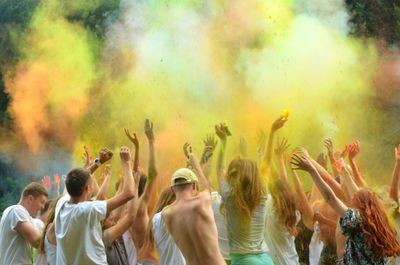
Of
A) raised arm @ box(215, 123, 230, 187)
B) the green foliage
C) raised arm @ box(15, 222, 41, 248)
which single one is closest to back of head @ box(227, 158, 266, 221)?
A: raised arm @ box(215, 123, 230, 187)

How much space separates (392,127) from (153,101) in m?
3.93

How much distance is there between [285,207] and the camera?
249 inches

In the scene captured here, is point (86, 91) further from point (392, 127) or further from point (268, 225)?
point (268, 225)

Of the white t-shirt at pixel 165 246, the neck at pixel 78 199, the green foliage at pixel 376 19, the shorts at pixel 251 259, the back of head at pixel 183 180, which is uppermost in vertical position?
the green foliage at pixel 376 19

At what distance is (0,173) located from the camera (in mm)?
13391

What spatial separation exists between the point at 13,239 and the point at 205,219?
2101mm

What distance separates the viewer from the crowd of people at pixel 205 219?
4.80 metres

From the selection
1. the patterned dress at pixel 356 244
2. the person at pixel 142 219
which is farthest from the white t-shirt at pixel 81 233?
the patterned dress at pixel 356 244

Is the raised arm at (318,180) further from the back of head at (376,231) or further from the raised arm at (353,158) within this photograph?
the raised arm at (353,158)

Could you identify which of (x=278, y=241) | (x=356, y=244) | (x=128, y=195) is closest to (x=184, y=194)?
(x=128, y=195)

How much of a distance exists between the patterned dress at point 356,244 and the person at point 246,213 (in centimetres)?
106

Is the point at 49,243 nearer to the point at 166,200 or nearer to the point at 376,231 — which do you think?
the point at 166,200

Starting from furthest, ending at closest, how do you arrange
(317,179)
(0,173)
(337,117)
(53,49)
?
1. (0,173)
2. (53,49)
3. (337,117)
4. (317,179)

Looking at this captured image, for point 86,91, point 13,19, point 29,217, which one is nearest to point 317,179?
point 29,217
